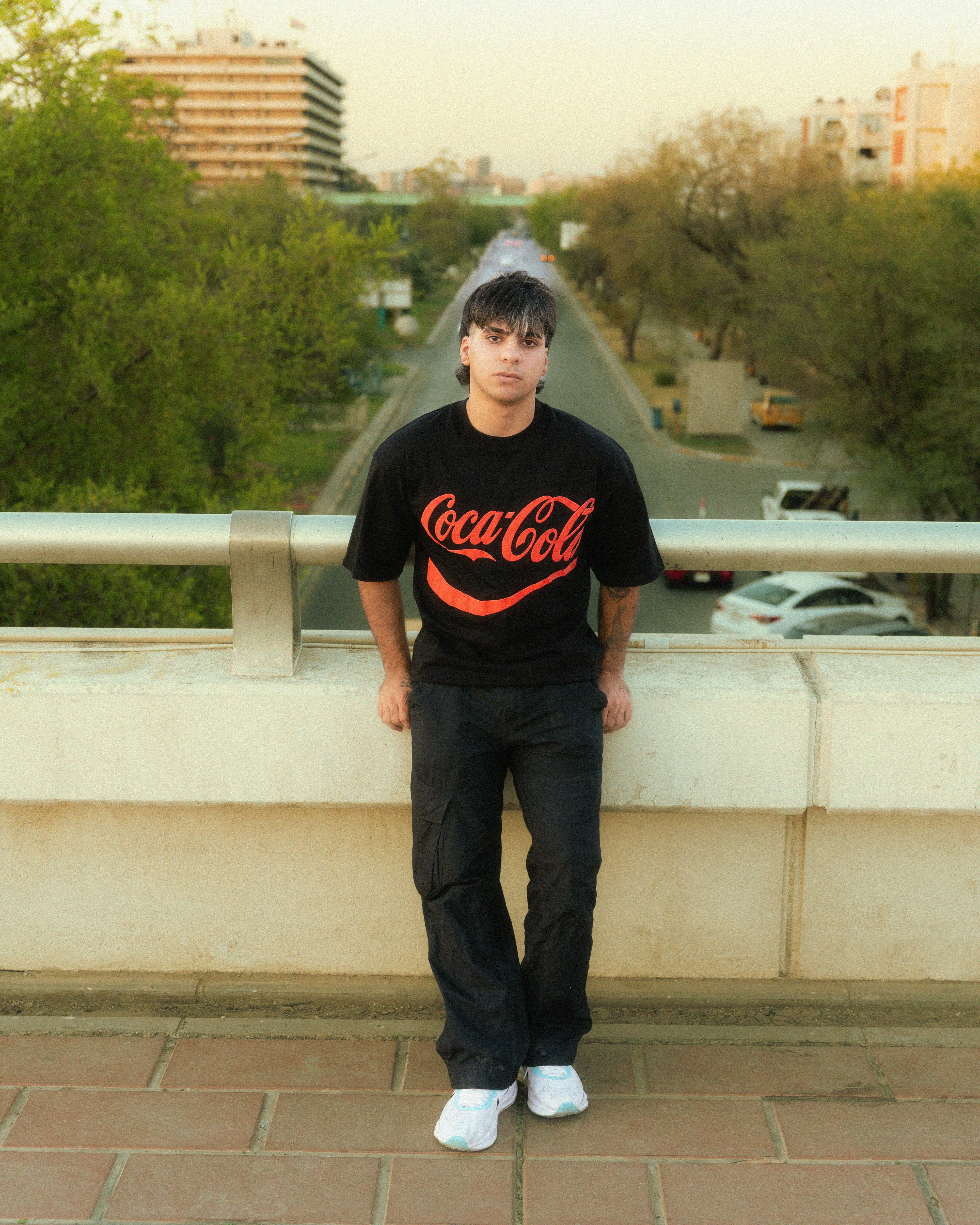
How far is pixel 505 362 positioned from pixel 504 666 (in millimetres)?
642

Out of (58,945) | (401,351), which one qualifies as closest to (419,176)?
(401,351)

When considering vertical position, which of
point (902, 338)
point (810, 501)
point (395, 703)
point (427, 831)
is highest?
point (902, 338)

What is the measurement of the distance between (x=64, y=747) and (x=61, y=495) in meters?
12.9

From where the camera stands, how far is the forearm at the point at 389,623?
2797 millimetres

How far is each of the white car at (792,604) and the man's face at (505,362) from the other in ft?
62.4

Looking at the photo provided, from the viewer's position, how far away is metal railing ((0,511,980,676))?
289 cm

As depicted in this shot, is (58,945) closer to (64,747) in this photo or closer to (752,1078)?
(64,747)

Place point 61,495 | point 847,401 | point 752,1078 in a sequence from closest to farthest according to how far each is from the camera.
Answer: point 752,1078 → point 61,495 → point 847,401

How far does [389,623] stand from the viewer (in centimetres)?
281

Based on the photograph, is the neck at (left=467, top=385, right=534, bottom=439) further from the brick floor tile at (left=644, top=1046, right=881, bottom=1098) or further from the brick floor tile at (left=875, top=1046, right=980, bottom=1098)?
the brick floor tile at (left=875, top=1046, right=980, bottom=1098)

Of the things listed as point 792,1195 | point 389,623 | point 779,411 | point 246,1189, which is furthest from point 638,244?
point 246,1189

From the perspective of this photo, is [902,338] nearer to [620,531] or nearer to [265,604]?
[620,531]

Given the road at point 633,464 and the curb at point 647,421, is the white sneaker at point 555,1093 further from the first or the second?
the curb at point 647,421

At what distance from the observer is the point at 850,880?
3072mm
